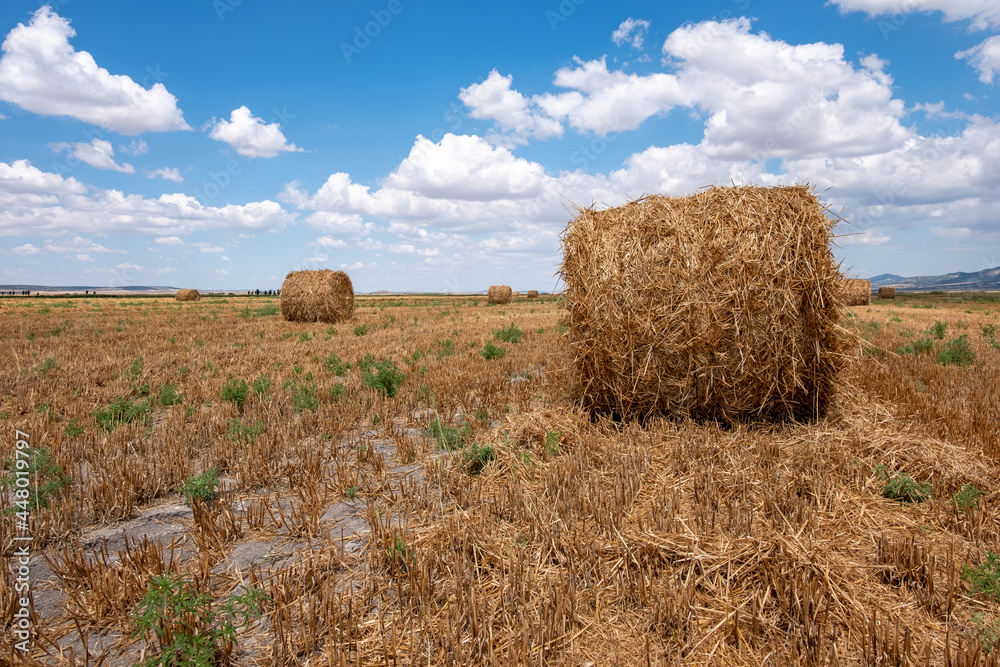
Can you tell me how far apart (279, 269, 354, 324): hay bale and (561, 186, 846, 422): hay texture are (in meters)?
17.5

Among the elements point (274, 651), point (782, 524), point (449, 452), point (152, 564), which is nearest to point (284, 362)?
point (449, 452)

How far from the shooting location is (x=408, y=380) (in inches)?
343

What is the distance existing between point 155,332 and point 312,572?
1680cm

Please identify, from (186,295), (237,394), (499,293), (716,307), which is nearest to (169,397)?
(237,394)

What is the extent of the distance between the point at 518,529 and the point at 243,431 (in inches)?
152

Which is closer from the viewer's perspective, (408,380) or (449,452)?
(449,452)

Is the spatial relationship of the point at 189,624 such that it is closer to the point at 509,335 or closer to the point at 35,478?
the point at 35,478

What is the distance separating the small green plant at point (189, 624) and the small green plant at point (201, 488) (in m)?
1.46

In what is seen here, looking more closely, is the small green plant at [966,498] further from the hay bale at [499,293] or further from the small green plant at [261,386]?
the hay bale at [499,293]

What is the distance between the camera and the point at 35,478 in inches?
168

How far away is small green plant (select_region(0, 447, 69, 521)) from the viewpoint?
13.5ft

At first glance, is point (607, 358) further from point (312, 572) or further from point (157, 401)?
point (157, 401)

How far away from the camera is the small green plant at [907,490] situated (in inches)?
165

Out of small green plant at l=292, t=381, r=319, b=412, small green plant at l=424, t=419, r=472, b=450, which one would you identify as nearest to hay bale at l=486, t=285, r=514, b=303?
small green plant at l=292, t=381, r=319, b=412
